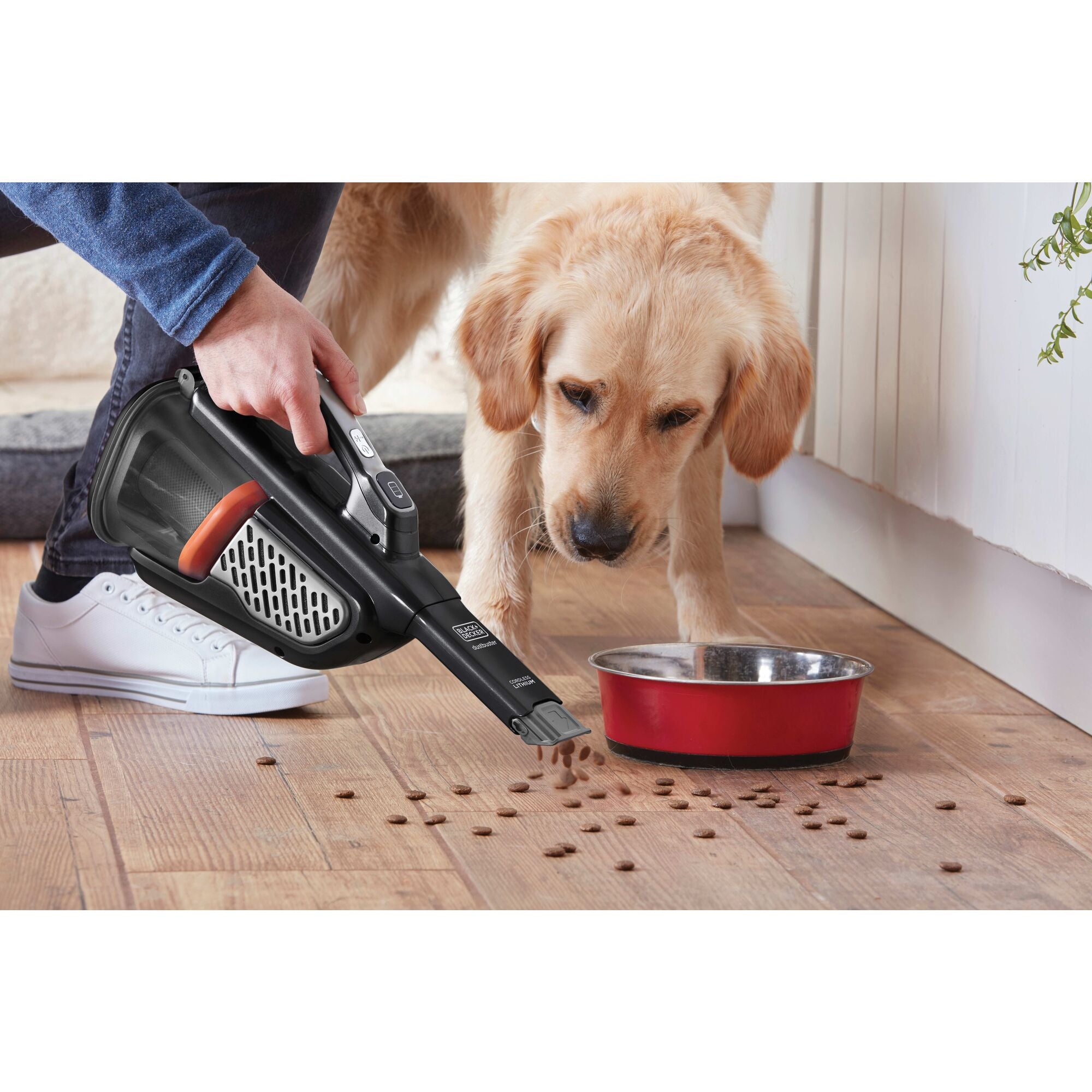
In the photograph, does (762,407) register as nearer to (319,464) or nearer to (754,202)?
(754,202)

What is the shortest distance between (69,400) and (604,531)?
1753 mm

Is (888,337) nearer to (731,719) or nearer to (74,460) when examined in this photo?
(731,719)

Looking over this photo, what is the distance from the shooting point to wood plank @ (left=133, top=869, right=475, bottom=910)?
1061 mm

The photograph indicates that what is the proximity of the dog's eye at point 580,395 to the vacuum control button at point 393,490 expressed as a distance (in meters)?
0.42

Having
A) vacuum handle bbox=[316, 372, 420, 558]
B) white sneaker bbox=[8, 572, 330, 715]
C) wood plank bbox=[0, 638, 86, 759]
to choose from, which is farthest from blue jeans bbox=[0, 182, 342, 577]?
vacuum handle bbox=[316, 372, 420, 558]

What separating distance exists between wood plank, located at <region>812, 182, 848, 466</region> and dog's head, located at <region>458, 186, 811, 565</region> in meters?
0.60

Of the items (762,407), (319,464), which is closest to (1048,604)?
(762,407)

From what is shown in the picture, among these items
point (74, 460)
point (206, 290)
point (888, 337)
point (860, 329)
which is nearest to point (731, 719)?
point (206, 290)

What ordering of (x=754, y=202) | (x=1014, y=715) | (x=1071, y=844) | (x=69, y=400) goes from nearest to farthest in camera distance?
(x=1071, y=844), (x=1014, y=715), (x=754, y=202), (x=69, y=400)

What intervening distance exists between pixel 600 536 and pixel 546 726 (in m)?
0.45

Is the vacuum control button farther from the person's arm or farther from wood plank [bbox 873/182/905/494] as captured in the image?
wood plank [bbox 873/182/905/494]

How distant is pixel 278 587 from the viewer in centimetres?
138

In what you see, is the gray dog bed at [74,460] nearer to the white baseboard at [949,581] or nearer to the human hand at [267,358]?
the white baseboard at [949,581]
